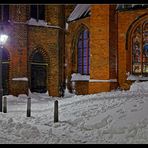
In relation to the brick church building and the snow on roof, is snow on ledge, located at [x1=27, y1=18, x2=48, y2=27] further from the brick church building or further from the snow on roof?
the snow on roof

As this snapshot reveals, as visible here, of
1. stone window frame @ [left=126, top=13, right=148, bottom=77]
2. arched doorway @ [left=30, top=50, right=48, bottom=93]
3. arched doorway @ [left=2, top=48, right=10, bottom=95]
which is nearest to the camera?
stone window frame @ [left=126, top=13, right=148, bottom=77]

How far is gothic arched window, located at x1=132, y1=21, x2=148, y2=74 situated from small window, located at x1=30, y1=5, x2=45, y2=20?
26.0ft

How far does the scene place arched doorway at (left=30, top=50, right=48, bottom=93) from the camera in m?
25.3

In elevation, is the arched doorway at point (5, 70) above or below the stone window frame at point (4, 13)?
below

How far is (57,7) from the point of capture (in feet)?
86.0

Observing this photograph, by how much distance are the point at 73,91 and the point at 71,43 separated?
375cm

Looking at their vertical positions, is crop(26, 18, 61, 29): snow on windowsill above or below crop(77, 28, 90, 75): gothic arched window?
above

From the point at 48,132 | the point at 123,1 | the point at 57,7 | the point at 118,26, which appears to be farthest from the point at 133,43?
the point at 123,1

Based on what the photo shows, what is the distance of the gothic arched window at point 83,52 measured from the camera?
24.6m

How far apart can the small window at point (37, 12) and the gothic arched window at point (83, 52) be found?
3.41 m

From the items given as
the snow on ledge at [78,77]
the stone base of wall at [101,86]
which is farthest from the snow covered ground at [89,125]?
the snow on ledge at [78,77]

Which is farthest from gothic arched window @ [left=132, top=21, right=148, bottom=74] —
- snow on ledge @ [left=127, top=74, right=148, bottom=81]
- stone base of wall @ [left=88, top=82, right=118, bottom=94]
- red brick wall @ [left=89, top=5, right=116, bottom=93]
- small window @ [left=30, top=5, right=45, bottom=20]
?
small window @ [left=30, top=5, right=45, bottom=20]

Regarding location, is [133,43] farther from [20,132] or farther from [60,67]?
[20,132]

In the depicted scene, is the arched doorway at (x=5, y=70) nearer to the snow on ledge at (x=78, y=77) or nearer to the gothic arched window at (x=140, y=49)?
the snow on ledge at (x=78, y=77)
